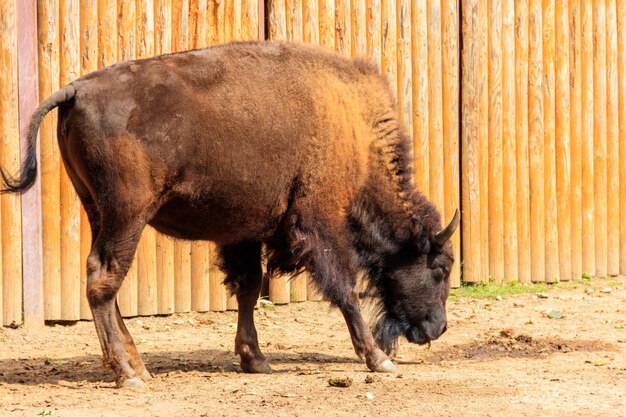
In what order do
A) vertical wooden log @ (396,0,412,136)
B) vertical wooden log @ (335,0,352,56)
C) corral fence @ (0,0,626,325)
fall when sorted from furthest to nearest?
vertical wooden log @ (396,0,412,136) → vertical wooden log @ (335,0,352,56) → corral fence @ (0,0,626,325)

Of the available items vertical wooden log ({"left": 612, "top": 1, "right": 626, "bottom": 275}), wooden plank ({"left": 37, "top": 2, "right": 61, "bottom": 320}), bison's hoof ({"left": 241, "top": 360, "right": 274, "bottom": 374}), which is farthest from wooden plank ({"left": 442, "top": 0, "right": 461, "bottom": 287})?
wooden plank ({"left": 37, "top": 2, "right": 61, "bottom": 320})

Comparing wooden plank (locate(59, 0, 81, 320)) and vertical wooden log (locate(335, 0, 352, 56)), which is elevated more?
vertical wooden log (locate(335, 0, 352, 56))

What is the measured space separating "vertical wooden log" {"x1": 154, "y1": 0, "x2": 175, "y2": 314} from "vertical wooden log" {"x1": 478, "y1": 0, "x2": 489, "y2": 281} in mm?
3145

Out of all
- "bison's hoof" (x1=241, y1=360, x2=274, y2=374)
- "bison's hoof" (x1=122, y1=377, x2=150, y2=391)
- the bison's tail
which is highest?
the bison's tail

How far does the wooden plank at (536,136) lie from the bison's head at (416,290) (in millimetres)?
3270

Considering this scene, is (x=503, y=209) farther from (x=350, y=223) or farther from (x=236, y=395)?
(x=236, y=395)

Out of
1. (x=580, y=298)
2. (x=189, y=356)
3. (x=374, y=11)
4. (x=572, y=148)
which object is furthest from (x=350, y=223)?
(x=572, y=148)

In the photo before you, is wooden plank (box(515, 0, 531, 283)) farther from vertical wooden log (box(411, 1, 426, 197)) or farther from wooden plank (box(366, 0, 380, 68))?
wooden plank (box(366, 0, 380, 68))

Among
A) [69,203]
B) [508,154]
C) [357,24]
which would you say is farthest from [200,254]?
[508,154]

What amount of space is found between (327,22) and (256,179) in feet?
10.2

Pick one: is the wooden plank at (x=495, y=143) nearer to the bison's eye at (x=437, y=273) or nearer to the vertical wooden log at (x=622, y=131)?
the vertical wooden log at (x=622, y=131)

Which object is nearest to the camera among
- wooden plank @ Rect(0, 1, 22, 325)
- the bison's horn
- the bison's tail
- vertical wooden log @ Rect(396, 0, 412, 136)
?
the bison's tail

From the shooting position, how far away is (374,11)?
9758mm

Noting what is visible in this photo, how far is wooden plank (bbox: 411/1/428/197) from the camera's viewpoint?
393 inches
